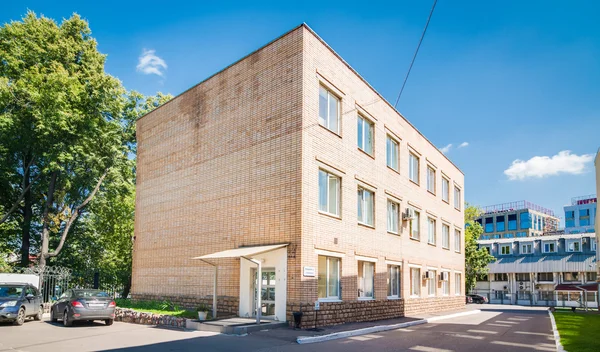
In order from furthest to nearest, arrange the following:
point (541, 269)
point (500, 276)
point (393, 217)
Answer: point (500, 276)
point (541, 269)
point (393, 217)

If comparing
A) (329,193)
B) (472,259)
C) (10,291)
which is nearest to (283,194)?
(329,193)

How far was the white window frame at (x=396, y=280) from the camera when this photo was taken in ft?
76.9

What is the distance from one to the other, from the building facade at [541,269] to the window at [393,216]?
43122 mm

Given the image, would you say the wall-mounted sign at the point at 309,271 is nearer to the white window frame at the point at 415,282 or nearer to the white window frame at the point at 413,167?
the white window frame at the point at 415,282

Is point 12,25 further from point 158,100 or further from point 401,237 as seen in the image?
point 401,237

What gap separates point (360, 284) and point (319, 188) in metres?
5.07

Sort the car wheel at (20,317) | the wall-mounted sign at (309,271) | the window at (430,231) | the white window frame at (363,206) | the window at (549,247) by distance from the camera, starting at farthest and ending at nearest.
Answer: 1. the window at (549,247)
2. the window at (430,231)
3. the white window frame at (363,206)
4. the car wheel at (20,317)
5. the wall-mounted sign at (309,271)

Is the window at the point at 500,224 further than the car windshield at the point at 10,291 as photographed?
Yes

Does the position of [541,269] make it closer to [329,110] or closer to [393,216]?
[393,216]

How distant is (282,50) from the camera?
18.4m

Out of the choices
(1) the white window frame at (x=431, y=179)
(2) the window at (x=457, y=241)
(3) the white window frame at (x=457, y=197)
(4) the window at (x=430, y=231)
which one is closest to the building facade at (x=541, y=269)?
(2) the window at (x=457, y=241)

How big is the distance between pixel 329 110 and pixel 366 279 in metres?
7.48

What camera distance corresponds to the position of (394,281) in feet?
78.9

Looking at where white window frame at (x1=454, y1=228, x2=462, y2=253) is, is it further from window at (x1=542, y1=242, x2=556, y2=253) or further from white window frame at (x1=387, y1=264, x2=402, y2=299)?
window at (x1=542, y1=242, x2=556, y2=253)
